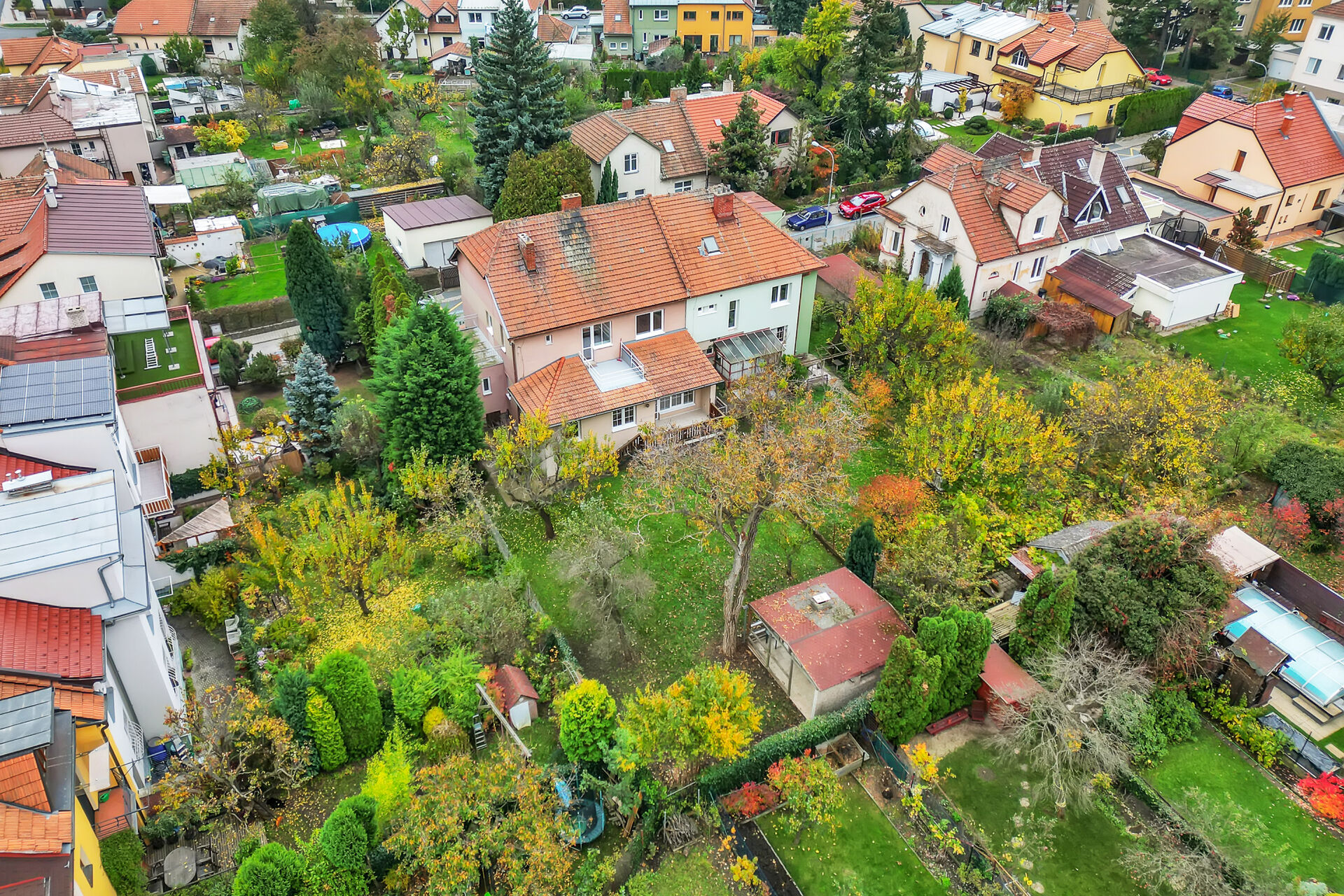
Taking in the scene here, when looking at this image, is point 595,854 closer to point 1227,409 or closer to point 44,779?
point 44,779

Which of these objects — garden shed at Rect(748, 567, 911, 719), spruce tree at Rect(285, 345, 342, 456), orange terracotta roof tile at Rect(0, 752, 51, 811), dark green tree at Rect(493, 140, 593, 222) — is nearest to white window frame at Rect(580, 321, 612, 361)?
Answer: spruce tree at Rect(285, 345, 342, 456)

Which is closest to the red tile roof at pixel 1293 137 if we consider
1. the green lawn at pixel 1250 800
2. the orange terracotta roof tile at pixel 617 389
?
the orange terracotta roof tile at pixel 617 389

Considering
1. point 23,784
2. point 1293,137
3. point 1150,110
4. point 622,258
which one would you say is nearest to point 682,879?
point 23,784

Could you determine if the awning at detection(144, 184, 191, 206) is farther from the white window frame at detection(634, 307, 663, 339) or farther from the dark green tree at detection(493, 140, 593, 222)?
the white window frame at detection(634, 307, 663, 339)

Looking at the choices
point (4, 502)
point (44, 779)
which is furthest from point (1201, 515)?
point (4, 502)

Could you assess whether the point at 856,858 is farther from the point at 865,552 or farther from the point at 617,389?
the point at 617,389
